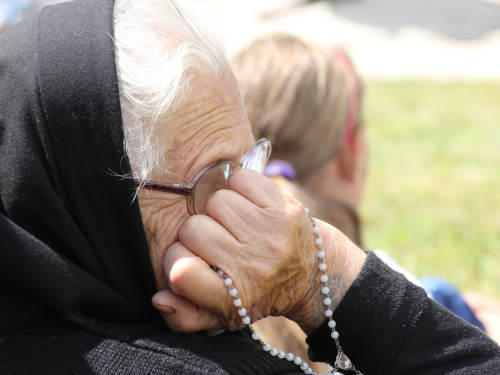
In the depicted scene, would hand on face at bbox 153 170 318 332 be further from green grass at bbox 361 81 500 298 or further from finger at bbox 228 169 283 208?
green grass at bbox 361 81 500 298

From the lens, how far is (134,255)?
1734 millimetres

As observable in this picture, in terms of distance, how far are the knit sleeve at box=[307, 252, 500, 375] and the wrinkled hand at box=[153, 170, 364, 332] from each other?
0.74 ft

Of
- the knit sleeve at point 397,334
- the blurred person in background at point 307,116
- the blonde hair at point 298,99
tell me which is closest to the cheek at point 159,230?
A: the knit sleeve at point 397,334

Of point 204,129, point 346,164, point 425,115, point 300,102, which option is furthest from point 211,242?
point 425,115

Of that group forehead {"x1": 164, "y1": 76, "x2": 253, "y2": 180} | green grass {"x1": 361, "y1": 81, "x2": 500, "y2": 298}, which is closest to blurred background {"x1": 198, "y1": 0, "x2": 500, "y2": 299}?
green grass {"x1": 361, "y1": 81, "x2": 500, "y2": 298}

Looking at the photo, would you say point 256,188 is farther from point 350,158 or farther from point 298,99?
point 350,158

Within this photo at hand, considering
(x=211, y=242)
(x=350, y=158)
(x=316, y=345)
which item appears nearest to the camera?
(x=211, y=242)

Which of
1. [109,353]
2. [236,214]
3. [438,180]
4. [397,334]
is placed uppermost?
[236,214]

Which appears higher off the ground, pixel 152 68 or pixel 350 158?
pixel 152 68

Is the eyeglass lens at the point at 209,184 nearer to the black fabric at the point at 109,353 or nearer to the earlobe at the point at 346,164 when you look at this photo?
the black fabric at the point at 109,353

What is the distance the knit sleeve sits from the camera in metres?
Answer: 1.88

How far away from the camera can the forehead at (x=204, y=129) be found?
1764 mm

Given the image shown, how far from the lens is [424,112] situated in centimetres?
934

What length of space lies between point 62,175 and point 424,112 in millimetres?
8310
